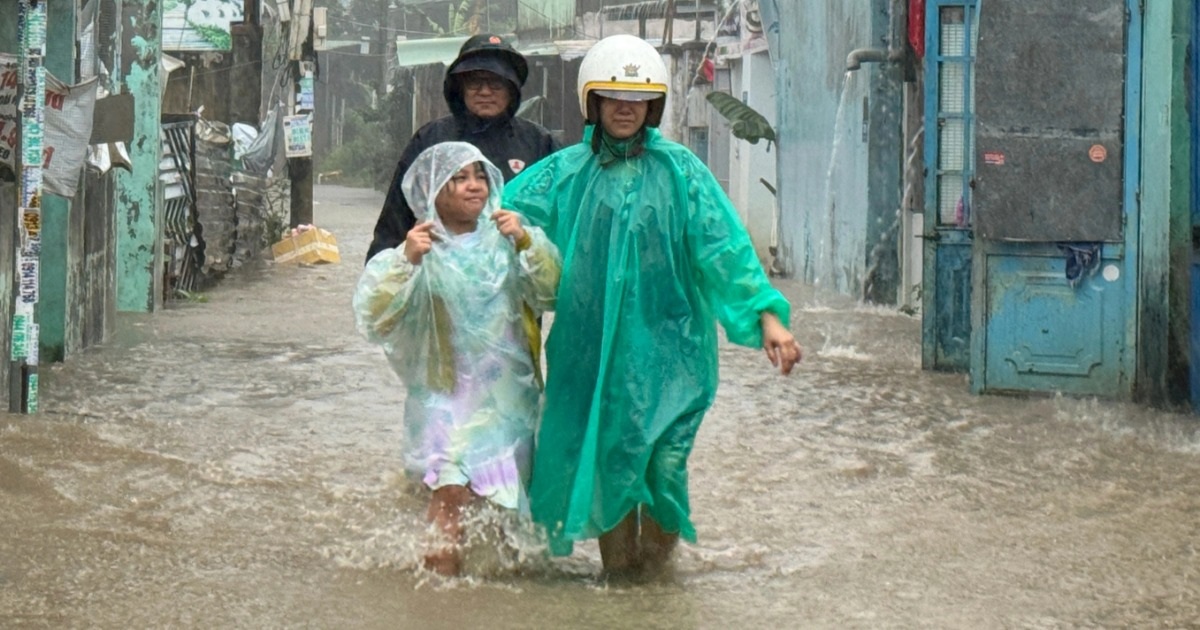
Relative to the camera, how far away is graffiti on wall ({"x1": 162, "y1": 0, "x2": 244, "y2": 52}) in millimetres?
18906

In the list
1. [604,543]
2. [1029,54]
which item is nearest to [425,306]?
[604,543]

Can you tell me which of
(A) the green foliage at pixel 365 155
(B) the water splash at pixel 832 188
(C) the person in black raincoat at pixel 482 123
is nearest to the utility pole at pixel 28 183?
(C) the person in black raincoat at pixel 482 123

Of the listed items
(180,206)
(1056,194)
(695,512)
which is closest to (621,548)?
(695,512)

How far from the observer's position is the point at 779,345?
4852 mm

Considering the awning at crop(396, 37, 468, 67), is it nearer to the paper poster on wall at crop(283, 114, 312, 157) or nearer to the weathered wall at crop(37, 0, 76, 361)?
the paper poster on wall at crop(283, 114, 312, 157)

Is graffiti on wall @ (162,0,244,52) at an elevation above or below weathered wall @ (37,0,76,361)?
above

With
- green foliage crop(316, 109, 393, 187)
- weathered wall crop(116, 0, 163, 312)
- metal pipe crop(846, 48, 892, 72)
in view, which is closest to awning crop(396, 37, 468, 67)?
Answer: green foliage crop(316, 109, 393, 187)

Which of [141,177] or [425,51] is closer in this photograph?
[141,177]

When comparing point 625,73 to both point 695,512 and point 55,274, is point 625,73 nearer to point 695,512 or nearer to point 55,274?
point 695,512

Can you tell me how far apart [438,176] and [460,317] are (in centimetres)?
40

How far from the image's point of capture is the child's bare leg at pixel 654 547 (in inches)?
200

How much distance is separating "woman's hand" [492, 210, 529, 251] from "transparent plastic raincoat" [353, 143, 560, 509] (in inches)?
3.2

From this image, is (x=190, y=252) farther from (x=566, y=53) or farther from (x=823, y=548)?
(x=566, y=53)

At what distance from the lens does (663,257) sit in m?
5.03
